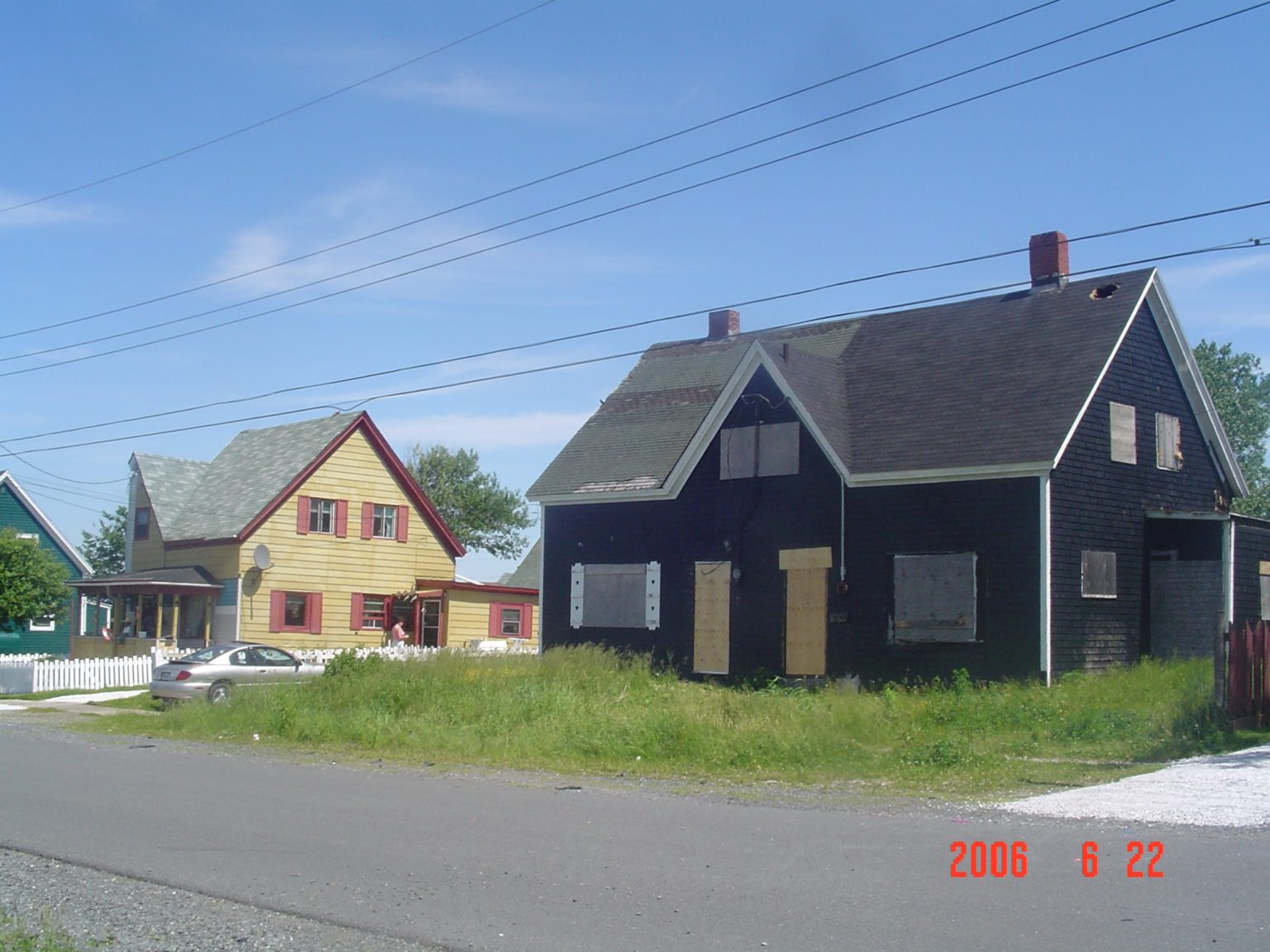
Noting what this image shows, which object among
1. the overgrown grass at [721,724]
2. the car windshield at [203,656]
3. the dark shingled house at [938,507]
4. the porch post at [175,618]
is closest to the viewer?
the overgrown grass at [721,724]

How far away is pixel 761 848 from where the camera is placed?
988cm

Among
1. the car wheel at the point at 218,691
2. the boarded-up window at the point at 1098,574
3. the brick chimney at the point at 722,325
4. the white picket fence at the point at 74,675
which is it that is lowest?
the white picket fence at the point at 74,675

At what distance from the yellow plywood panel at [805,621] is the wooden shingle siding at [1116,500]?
4.86 m

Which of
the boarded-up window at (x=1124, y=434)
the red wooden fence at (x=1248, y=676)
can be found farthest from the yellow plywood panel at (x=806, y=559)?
the red wooden fence at (x=1248, y=676)

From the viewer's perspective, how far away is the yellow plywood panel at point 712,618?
28016 millimetres

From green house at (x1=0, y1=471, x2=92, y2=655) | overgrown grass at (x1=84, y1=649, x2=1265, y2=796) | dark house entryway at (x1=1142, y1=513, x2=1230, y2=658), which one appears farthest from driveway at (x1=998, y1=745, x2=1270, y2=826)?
green house at (x1=0, y1=471, x2=92, y2=655)

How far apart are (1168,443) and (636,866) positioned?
71.0 feet

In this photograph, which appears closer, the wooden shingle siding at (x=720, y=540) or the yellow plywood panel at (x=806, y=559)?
the yellow plywood panel at (x=806, y=559)

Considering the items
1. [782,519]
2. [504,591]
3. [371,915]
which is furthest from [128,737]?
[504,591]

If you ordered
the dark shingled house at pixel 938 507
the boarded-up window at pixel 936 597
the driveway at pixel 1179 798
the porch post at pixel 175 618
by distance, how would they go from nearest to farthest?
1. the driveway at pixel 1179 798
2. the dark shingled house at pixel 938 507
3. the boarded-up window at pixel 936 597
4. the porch post at pixel 175 618

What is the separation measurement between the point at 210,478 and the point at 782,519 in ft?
88.8

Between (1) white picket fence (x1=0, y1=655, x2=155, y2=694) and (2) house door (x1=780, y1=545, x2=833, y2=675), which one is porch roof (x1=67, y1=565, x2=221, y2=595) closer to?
(1) white picket fence (x1=0, y1=655, x2=155, y2=694)

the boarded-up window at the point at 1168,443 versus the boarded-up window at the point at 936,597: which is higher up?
the boarded-up window at the point at 1168,443

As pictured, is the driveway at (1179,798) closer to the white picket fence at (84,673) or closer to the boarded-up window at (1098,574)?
the boarded-up window at (1098,574)
